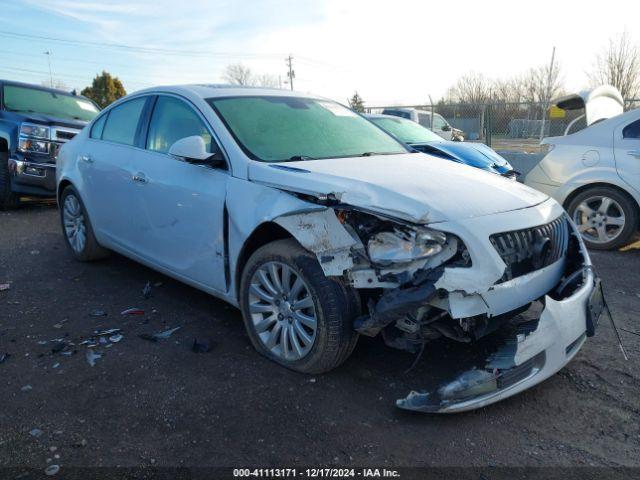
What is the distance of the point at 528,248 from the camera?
2.75 meters

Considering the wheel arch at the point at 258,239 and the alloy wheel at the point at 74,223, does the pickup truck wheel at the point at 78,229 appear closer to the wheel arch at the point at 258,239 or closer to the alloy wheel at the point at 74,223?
the alloy wheel at the point at 74,223

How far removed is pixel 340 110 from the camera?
4.40 m

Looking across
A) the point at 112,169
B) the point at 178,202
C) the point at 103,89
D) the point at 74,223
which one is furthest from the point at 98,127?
the point at 103,89

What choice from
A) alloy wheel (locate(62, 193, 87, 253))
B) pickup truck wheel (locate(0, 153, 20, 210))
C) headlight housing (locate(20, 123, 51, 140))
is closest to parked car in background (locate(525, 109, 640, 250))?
alloy wheel (locate(62, 193, 87, 253))

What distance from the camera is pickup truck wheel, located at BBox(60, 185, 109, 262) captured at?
505 centimetres

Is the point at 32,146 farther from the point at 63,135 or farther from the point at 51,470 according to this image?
the point at 51,470

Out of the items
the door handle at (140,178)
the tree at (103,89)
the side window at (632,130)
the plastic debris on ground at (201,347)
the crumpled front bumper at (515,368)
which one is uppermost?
the tree at (103,89)

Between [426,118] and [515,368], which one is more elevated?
[426,118]

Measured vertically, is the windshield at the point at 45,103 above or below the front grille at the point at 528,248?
above

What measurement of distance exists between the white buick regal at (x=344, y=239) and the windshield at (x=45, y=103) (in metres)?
5.49

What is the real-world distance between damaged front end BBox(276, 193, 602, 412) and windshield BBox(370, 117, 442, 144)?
5448 millimetres

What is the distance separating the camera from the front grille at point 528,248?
2600mm

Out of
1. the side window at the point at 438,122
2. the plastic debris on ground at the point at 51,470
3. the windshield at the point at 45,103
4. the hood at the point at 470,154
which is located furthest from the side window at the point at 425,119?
the plastic debris on ground at the point at 51,470

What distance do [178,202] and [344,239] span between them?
1.47 metres
